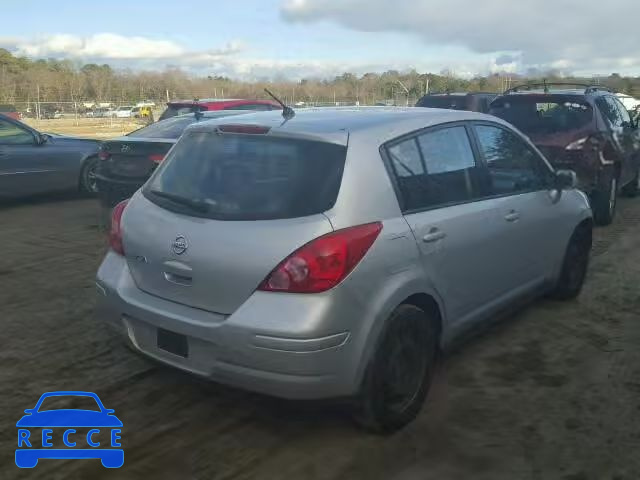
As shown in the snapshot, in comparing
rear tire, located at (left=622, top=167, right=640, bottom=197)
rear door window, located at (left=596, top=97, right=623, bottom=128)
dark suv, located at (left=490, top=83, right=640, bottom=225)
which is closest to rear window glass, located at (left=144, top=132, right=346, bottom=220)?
dark suv, located at (left=490, top=83, right=640, bottom=225)

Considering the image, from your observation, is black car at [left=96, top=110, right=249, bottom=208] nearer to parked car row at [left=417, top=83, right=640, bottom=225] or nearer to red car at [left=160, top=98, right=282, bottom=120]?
red car at [left=160, top=98, right=282, bottom=120]

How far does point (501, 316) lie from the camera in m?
4.46

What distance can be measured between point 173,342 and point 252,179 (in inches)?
35.4

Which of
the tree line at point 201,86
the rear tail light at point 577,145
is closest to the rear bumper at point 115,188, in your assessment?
the rear tail light at point 577,145

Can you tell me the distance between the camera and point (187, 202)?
11.6 feet

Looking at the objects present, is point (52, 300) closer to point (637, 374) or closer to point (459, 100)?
point (637, 374)

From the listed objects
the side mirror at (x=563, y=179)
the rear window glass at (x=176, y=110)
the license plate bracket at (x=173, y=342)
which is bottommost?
the license plate bracket at (x=173, y=342)

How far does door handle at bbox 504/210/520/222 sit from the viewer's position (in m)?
4.37

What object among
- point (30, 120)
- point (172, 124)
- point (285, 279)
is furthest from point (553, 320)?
point (30, 120)

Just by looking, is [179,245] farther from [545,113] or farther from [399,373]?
[545,113]

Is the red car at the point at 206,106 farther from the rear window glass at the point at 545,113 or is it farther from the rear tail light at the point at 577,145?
the rear tail light at the point at 577,145

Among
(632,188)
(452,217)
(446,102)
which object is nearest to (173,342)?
(452,217)

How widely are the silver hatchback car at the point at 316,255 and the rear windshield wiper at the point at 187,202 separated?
0.01m

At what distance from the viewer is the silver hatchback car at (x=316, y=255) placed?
3.06m
